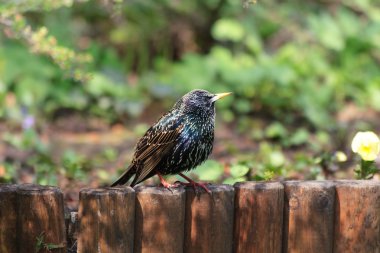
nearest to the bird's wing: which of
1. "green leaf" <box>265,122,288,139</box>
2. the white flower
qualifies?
the white flower

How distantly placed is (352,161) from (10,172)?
2.88m

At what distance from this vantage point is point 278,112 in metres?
8.93

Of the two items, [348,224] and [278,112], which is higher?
[278,112]

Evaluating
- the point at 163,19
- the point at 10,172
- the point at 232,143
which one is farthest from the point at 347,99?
the point at 10,172

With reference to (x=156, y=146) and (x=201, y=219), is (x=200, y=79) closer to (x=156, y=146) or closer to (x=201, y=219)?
(x=156, y=146)

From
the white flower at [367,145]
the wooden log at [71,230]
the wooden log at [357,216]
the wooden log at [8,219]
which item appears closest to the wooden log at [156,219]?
the wooden log at [71,230]

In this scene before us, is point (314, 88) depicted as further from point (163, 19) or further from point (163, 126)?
point (163, 126)

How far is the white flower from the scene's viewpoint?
15.5ft

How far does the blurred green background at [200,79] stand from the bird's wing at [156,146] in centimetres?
218

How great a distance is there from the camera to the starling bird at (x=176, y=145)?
182 inches

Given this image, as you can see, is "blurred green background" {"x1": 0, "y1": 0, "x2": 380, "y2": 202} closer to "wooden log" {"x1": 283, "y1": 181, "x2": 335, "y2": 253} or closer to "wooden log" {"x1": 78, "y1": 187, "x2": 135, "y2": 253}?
"wooden log" {"x1": 283, "y1": 181, "x2": 335, "y2": 253}

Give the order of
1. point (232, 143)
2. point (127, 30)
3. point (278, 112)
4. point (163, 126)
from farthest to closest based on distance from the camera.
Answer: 1. point (127, 30)
2. point (278, 112)
3. point (232, 143)
4. point (163, 126)

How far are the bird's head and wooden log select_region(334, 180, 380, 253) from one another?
103 cm

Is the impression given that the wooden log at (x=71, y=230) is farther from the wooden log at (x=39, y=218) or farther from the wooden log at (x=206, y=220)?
the wooden log at (x=206, y=220)
